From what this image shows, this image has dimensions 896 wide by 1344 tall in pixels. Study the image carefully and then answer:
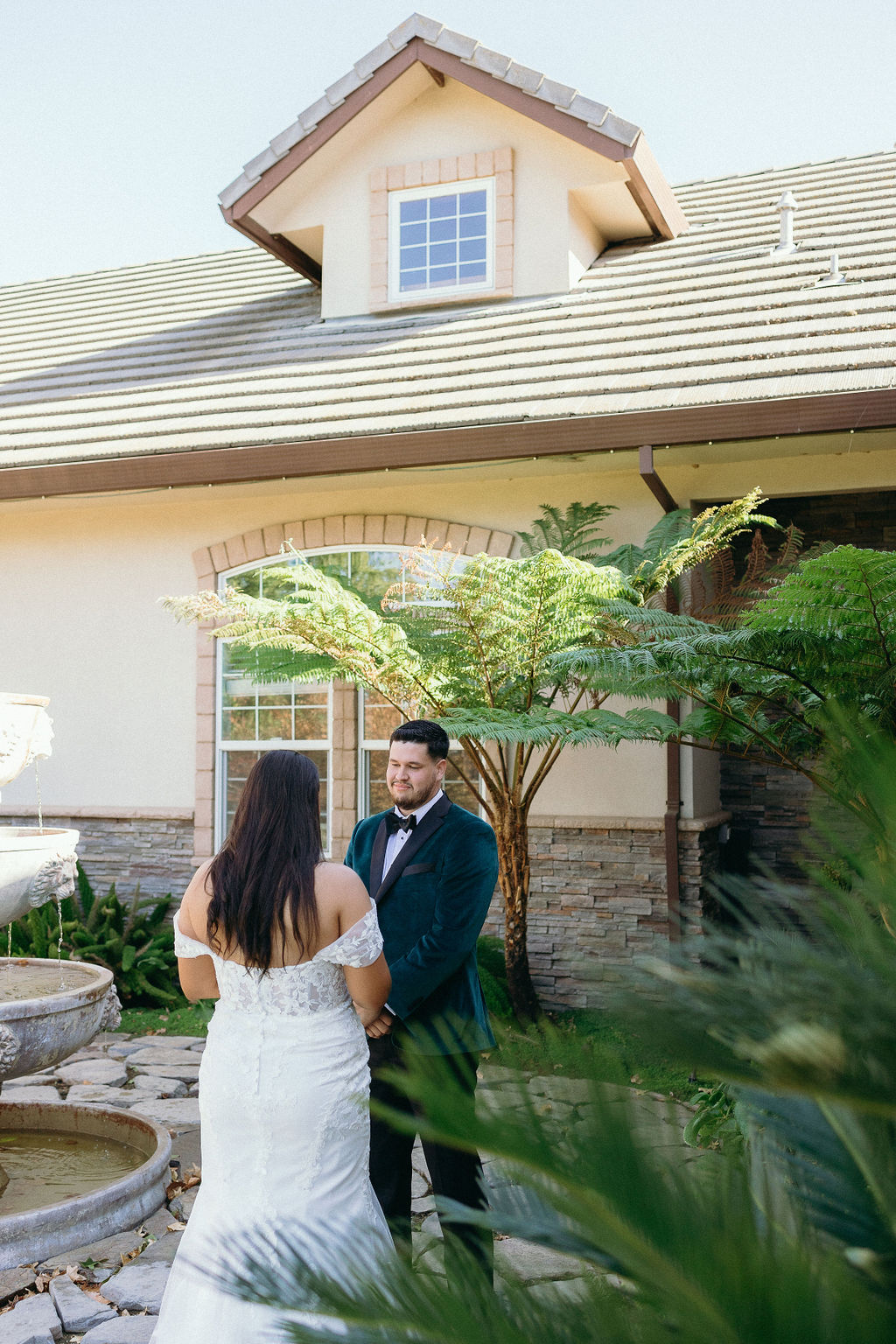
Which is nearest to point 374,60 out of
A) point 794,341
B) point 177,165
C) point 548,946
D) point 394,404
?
point 394,404

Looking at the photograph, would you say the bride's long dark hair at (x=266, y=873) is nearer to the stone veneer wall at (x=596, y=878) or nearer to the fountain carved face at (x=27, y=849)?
the fountain carved face at (x=27, y=849)

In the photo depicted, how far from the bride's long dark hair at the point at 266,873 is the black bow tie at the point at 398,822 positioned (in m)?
0.67

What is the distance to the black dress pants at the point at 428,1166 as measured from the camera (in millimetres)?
512

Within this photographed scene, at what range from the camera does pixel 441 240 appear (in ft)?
30.1

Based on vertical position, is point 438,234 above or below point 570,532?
above

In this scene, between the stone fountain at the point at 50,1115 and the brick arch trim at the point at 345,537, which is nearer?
the stone fountain at the point at 50,1115

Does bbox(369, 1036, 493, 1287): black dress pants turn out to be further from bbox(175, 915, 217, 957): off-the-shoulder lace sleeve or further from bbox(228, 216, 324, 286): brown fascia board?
bbox(228, 216, 324, 286): brown fascia board

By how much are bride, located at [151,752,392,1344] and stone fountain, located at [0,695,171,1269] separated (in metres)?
1.25

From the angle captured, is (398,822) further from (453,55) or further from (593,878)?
(453,55)

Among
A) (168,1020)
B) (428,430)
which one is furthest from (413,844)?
(168,1020)

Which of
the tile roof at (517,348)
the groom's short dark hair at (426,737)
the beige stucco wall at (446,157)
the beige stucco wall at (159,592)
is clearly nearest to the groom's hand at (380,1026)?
the groom's short dark hair at (426,737)

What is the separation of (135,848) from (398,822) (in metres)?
5.70

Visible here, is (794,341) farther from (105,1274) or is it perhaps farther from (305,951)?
(105,1274)

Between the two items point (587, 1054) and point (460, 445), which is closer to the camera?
point (587, 1054)
